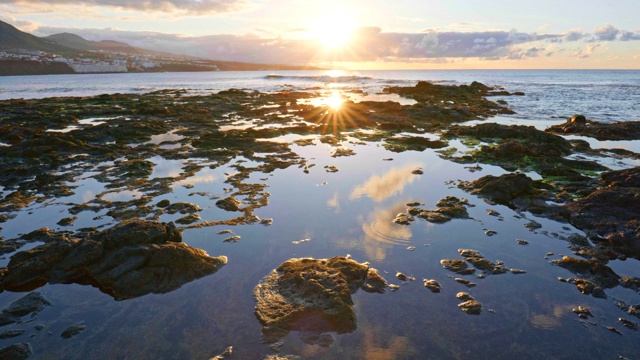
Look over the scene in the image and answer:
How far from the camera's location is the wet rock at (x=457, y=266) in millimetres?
10312

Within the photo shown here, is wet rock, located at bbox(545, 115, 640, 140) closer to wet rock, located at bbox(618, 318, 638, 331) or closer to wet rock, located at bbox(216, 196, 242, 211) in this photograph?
wet rock, located at bbox(618, 318, 638, 331)

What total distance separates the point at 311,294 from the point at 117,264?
18.0 ft

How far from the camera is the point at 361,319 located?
328 inches

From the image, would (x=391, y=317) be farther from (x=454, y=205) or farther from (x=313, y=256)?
(x=454, y=205)

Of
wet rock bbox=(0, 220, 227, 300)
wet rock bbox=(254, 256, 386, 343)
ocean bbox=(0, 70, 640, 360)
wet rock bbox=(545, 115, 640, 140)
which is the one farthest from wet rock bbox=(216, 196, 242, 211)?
wet rock bbox=(545, 115, 640, 140)

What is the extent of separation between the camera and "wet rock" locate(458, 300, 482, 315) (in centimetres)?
859

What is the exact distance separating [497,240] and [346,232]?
509 centimetres

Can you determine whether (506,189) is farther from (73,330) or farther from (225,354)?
(73,330)

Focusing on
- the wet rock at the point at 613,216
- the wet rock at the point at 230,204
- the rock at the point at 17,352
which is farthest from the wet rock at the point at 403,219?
the rock at the point at 17,352

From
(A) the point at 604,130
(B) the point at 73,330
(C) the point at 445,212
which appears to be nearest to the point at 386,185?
(C) the point at 445,212

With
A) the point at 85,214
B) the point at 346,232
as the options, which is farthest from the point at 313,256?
the point at 85,214

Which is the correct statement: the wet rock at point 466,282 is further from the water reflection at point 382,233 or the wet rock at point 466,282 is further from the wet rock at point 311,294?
the water reflection at point 382,233

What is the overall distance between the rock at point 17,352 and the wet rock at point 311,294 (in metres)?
4.65

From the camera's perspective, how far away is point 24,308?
8695 millimetres
